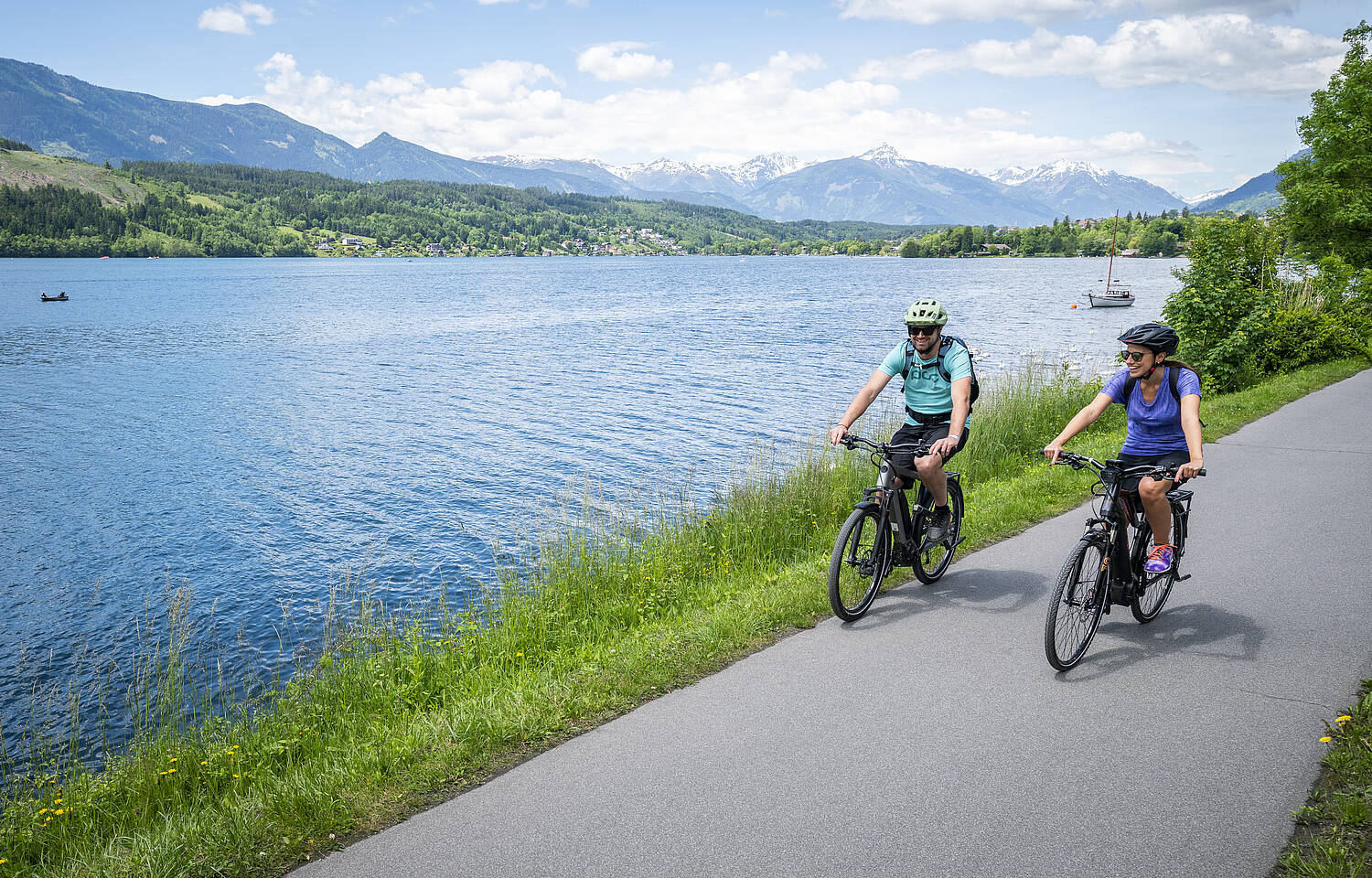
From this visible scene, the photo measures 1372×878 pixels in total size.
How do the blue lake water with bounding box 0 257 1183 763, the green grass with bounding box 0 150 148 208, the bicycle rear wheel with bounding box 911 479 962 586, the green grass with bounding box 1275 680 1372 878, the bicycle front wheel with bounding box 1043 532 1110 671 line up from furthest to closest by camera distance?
1. the green grass with bounding box 0 150 148 208
2. the blue lake water with bounding box 0 257 1183 763
3. the bicycle rear wheel with bounding box 911 479 962 586
4. the bicycle front wheel with bounding box 1043 532 1110 671
5. the green grass with bounding box 1275 680 1372 878

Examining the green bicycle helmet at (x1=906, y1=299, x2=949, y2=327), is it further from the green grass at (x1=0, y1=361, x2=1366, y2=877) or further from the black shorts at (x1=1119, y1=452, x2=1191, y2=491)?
the green grass at (x1=0, y1=361, x2=1366, y2=877)

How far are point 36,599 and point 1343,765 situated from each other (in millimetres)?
14885

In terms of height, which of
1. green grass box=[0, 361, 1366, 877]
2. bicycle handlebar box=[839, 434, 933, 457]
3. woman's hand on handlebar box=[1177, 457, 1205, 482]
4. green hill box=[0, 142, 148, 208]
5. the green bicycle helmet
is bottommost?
green grass box=[0, 361, 1366, 877]

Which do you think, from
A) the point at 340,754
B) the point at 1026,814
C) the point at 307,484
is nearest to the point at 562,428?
the point at 307,484

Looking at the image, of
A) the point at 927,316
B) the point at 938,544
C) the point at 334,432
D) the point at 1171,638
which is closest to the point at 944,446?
the point at 927,316

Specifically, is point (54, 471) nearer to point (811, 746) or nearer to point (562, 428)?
point (562, 428)

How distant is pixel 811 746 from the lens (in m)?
4.68

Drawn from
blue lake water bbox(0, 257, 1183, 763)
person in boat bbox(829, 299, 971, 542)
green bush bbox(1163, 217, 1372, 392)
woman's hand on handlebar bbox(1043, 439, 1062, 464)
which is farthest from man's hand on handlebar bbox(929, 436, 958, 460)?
green bush bbox(1163, 217, 1372, 392)

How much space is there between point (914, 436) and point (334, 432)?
2032 cm

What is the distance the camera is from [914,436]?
7.08m

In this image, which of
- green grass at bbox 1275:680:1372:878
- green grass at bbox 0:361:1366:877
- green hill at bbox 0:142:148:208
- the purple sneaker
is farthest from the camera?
green hill at bbox 0:142:148:208

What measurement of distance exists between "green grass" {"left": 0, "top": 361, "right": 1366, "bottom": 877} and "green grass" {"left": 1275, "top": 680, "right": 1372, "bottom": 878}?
10.8ft

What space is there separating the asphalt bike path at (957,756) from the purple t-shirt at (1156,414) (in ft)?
4.70

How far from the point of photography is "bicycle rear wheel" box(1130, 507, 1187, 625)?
6.11 m
